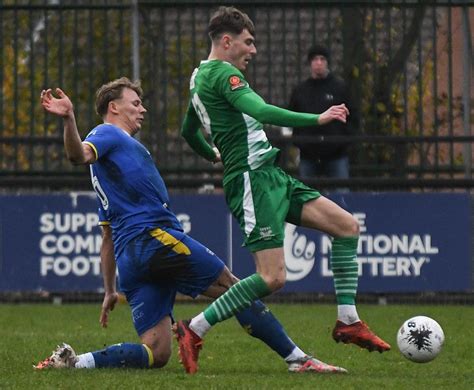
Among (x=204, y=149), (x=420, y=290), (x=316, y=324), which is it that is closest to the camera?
(x=204, y=149)

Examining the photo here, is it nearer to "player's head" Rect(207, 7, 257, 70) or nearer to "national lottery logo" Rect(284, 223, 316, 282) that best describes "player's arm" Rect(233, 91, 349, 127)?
"player's head" Rect(207, 7, 257, 70)

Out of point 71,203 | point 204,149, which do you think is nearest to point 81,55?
point 71,203

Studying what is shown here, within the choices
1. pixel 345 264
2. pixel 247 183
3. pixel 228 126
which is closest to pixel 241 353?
pixel 345 264

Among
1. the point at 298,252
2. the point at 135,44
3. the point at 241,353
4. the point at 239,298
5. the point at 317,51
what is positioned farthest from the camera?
the point at 135,44

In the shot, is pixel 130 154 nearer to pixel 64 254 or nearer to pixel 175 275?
pixel 175 275

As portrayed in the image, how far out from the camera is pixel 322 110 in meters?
14.3

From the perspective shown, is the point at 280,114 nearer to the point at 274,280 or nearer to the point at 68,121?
the point at 274,280

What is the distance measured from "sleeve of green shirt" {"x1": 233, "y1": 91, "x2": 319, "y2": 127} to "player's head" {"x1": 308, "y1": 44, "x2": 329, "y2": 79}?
6.04 meters

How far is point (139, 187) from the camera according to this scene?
8.47m

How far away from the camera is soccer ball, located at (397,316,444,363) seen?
8.55 meters

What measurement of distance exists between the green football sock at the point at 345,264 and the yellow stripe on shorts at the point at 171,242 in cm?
83

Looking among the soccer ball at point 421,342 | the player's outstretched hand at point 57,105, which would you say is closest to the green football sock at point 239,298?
the soccer ball at point 421,342

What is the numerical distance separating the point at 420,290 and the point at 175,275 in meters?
6.23

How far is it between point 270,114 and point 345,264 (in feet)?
3.65
